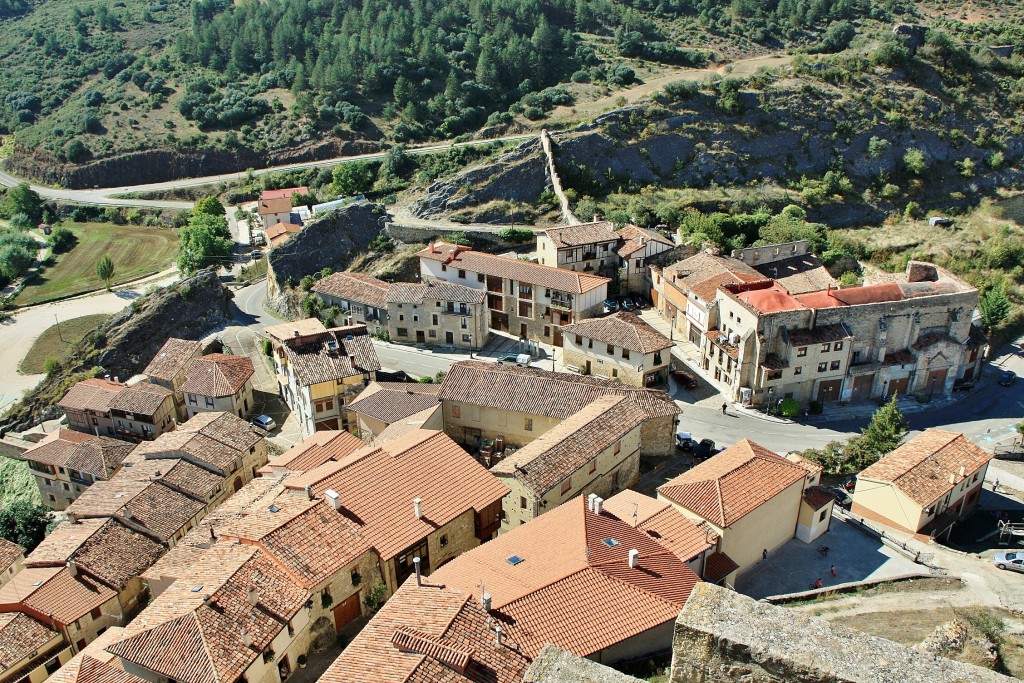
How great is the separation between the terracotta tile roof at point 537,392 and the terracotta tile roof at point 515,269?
18039 mm

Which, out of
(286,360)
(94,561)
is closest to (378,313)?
(286,360)

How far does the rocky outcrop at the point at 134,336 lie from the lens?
77625 millimetres

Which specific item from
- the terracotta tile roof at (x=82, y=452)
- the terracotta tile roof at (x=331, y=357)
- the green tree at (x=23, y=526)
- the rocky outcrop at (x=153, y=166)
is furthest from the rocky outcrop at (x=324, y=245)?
the rocky outcrop at (x=153, y=166)

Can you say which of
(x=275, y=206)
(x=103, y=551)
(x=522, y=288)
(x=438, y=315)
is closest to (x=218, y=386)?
(x=103, y=551)

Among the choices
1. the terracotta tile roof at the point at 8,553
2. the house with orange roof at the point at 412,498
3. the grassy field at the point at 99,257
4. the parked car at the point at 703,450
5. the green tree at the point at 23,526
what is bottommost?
the grassy field at the point at 99,257

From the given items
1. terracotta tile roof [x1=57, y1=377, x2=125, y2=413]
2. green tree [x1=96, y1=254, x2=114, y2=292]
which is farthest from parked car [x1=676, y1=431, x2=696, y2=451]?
green tree [x1=96, y1=254, x2=114, y2=292]

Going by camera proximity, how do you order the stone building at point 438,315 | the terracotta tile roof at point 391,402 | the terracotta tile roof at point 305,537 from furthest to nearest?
the stone building at point 438,315
the terracotta tile roof at point 391,402
the terracotta tile roof at point 305,537

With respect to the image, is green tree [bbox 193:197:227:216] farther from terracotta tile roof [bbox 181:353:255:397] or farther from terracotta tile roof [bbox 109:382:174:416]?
terracotta tile roof [bbox 109:382:174:416]

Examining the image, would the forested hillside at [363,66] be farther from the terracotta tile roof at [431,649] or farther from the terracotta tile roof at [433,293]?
the terracotta tile roof at [431,649]

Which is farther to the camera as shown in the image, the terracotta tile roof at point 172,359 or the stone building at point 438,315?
the stone building at point 438,315

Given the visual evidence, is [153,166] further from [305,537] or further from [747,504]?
[747,504]

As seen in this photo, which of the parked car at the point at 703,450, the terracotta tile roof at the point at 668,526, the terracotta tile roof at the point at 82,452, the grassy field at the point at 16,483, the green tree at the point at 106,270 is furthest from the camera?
the green tree at the point at 106,270

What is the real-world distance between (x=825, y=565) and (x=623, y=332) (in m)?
26.6

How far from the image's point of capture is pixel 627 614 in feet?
108
